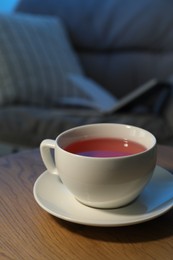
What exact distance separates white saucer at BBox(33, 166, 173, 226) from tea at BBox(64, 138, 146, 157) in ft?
0.22

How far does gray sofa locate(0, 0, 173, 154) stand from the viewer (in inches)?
54.4

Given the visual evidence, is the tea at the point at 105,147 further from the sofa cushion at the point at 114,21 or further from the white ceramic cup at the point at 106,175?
the sofa cushion at the point at 114,21

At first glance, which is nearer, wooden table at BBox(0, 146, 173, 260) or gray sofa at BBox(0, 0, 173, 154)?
wooden table at BBox(0, 146, 173, 260)

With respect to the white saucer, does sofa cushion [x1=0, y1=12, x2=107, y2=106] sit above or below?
below

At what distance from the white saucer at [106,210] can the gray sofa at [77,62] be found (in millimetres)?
710

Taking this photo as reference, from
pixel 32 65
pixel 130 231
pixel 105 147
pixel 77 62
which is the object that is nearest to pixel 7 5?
pixel 77 62

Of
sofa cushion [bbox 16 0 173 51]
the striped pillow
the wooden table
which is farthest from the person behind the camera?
sofa cushion [bbox 16 0 173 51]

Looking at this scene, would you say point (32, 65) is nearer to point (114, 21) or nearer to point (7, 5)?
point (114, 21)

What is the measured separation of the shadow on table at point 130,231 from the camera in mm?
518

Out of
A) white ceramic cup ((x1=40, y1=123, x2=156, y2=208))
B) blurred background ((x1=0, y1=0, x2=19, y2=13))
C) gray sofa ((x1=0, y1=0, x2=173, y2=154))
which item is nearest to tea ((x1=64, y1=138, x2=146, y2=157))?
white ceramic cup ((x1=40, y1=123, x2=156, y2=208))

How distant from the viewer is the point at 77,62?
1.90m

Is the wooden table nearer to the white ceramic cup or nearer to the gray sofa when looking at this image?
the white ceramic cup

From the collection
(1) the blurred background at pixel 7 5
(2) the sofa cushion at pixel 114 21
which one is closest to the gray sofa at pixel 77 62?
(2) the sofa cushion at pixel 114 21

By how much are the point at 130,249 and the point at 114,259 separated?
0.09 ft
